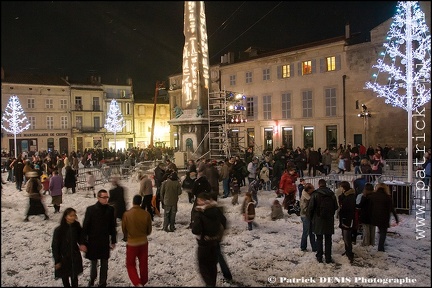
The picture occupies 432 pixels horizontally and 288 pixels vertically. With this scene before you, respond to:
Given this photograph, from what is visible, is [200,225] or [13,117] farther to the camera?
[13,117]

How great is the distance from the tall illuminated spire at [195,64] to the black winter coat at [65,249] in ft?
42.3

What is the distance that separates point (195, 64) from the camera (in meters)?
17.6

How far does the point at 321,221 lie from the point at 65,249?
430 centimetres

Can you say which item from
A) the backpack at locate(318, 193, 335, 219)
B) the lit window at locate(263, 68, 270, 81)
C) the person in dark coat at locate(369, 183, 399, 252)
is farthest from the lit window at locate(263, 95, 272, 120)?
the backpack at locate(318, 193, 335, 219)

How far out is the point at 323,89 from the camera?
30031 millimetres

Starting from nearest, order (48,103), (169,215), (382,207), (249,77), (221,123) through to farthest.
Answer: (382,207), (169,215), (221,123), (249,77), (48,103)

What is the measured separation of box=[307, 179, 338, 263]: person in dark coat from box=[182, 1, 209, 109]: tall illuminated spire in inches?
471

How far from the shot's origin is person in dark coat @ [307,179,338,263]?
Answer: 654 cm

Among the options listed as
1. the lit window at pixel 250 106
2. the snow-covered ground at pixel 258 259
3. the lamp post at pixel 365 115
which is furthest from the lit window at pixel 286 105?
the snow-covered ground at pixel 258 259

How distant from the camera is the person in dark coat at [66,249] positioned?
546 cm

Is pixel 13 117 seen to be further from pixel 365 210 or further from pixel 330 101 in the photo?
pixel 365 210

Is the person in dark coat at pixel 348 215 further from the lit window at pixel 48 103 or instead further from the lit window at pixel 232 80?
the lit window at pixel 48 103

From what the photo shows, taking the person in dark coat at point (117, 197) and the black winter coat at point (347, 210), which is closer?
the black winter coat at point (347, 210)

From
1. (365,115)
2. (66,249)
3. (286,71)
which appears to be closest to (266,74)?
(286,71)
